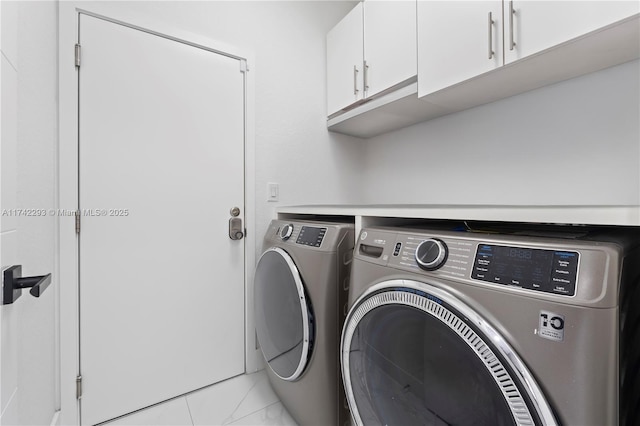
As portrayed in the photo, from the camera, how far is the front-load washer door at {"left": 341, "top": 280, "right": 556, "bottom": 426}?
56cm

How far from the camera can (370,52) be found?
5.21ft

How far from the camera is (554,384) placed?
1.69 ft

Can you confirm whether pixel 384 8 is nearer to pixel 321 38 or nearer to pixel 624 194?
pixel 321 38

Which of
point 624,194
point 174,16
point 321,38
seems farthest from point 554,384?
point 321,38

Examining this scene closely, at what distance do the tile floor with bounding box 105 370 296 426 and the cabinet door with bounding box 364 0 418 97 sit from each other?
172 cm

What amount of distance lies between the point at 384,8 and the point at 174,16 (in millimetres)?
1091

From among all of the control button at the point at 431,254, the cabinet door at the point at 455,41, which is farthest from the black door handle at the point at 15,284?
the cabinet door at the point at 455,41

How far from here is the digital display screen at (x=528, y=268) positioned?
531 mm

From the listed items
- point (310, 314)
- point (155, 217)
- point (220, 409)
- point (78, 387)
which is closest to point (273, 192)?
point (155, 217)

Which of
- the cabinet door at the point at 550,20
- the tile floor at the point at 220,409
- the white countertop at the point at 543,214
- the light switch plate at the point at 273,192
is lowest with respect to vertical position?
the tile floor at the point at 220,409

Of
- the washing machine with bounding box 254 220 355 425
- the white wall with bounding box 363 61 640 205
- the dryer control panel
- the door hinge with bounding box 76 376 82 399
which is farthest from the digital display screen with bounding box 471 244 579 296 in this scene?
the door hinge with bounding box 76 376 82 399

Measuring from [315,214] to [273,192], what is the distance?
0.46 m

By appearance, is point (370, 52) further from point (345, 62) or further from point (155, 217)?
point (155, 217)

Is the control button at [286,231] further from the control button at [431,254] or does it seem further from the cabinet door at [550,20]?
the cabinet door at [550,20]
